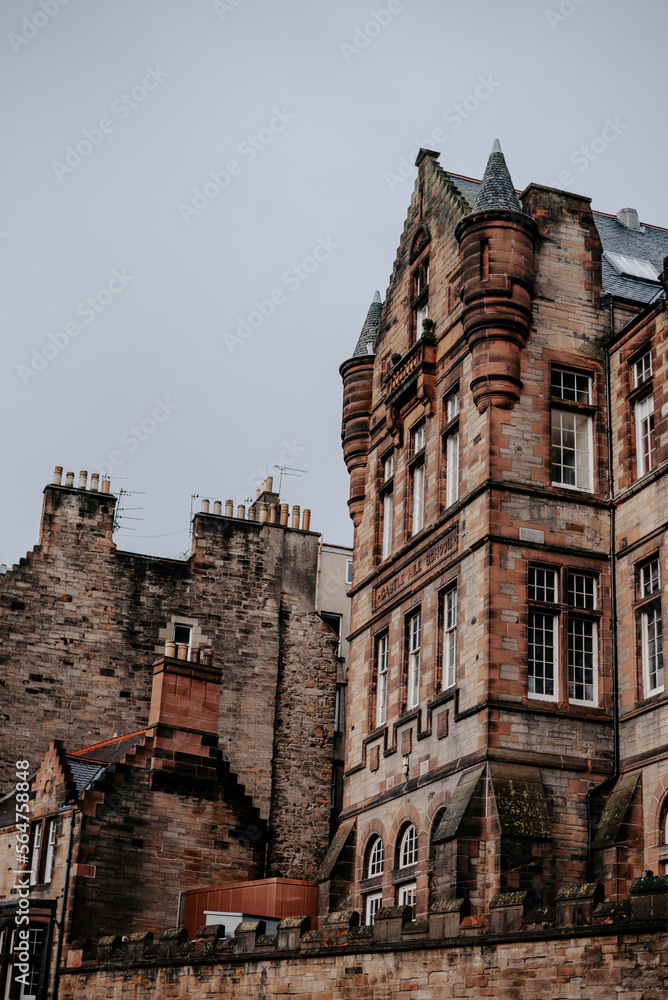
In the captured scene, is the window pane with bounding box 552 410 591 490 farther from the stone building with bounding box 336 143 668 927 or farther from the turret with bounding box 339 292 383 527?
the turret with bounding box 339 292 383 527

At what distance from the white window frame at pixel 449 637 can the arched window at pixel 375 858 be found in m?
3.89

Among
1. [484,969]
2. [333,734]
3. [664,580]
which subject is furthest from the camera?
[333,734]

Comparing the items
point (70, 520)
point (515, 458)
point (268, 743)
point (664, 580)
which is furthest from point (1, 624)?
→ point (664, 580)

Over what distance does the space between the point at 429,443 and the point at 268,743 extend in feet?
44.7

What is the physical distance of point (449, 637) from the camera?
958 inches

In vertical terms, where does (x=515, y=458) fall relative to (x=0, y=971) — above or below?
above

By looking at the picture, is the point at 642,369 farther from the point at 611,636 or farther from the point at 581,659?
the point at 581,659

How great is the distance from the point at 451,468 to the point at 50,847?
12083 mm

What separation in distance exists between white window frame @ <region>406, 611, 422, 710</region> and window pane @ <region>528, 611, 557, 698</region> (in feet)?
10.6

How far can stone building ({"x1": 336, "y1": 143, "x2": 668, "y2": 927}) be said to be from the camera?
2114 centimetres

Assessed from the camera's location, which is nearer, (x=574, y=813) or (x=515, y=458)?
(x=574, y=813)

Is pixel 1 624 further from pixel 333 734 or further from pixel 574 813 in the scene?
pixel 574 813

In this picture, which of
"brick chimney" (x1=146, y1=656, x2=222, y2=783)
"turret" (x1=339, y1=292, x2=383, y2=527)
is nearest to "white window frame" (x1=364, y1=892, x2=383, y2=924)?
"brick chimney" (x1=146, y1=656, x2=222, y2=783)

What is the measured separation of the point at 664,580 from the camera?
70.6 feet
